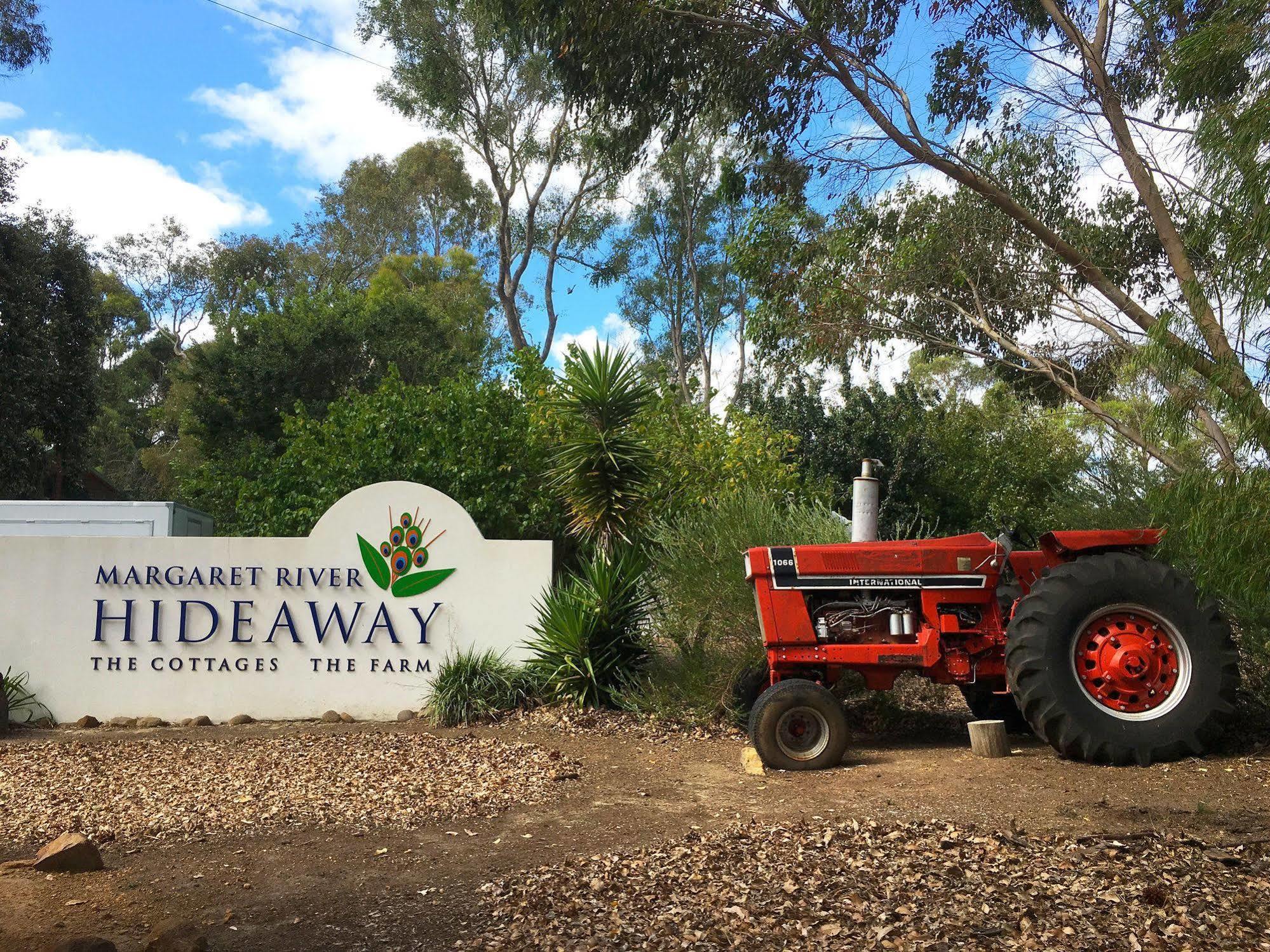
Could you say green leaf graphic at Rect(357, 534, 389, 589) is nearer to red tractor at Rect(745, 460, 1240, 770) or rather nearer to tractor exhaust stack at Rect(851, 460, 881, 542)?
red tractor at Rect(745, 460, 1240, 770)

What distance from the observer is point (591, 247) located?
1195 inches

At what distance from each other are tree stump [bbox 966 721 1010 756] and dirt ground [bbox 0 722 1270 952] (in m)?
0.11

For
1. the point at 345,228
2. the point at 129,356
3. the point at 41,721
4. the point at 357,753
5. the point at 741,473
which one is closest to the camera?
the point at 357,753

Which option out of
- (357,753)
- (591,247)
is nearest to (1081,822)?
(357,753)

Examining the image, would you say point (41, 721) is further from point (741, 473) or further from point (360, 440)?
point (741, 473)

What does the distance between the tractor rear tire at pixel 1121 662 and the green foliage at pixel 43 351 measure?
1863 cm

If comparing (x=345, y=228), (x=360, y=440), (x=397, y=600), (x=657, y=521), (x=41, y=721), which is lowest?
(x=41, y=721)

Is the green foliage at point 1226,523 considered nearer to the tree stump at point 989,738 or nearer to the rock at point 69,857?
the tree stump at point 989,738

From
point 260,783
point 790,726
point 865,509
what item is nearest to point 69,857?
point 260,783

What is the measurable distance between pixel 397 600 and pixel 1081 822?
263 inches

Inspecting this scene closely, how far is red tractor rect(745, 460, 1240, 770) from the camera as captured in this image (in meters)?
6.80

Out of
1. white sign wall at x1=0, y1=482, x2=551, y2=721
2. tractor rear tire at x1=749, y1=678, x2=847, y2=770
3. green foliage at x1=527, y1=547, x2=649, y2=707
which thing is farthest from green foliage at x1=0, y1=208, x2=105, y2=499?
tractor rear tire at x1=749, y1=678, x2=847, y2=770

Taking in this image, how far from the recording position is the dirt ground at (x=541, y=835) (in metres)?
4.42

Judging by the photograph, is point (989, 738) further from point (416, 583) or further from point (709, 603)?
point (416, 583)
